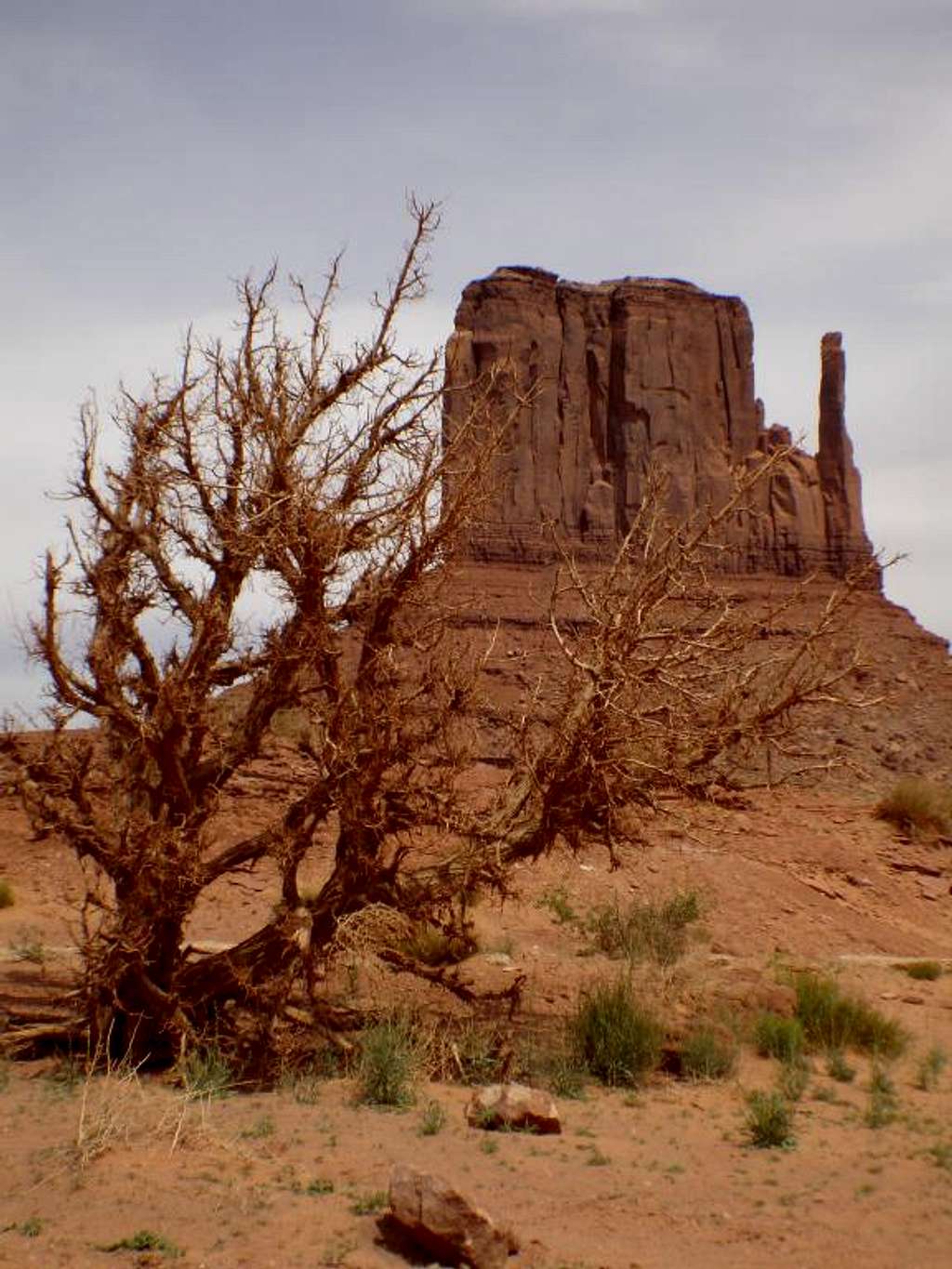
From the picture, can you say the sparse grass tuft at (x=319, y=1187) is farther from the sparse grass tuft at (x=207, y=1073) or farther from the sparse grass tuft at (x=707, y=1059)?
the sparse grass tuft at (x=707, y=1059)

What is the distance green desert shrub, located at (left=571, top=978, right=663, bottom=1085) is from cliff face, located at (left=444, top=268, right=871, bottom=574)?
48678 mm

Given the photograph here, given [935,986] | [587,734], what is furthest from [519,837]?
[935,986]

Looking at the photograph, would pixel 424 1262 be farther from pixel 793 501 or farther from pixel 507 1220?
pixel 793 501

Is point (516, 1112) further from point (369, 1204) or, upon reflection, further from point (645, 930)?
point (645, 930)

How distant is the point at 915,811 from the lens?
94.6ft

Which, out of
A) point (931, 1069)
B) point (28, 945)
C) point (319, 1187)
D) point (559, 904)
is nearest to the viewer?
point (319, 1187)

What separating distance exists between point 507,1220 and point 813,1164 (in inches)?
94.2

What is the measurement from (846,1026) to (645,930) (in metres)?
4.13

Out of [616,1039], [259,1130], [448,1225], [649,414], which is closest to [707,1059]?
[616,1039]

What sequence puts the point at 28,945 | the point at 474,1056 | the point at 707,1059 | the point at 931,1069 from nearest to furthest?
the point at 474,1056 < the point at 707,1059 < the point at 931,1069 < the point at 28,945

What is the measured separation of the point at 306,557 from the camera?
32.4ft

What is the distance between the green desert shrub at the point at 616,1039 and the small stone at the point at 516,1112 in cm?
161

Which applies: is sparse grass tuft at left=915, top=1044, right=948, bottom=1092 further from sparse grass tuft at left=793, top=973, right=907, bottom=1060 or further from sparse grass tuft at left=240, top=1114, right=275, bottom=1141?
sparse grass tuft at left=240, top=1114, right=275, bottom=1141

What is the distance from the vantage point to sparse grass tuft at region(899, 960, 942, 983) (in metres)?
16.3
